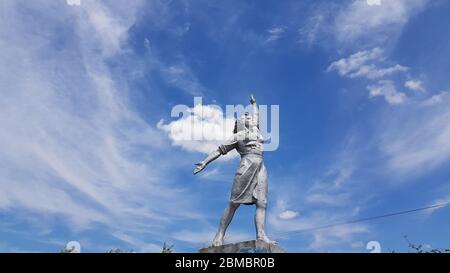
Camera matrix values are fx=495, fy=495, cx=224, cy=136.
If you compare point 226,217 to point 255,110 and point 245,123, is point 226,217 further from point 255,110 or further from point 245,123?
point 255,110

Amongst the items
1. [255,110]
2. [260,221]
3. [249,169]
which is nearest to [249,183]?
[249,169]

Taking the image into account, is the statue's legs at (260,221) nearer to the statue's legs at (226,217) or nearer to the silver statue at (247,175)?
the silver statue at (247,175)

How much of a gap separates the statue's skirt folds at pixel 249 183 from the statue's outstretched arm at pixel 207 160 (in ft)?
3.04

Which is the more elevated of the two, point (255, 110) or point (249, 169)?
point (255, 110)

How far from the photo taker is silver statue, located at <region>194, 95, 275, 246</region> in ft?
42.1

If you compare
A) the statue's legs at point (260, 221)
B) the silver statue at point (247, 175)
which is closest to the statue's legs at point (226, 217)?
the silver statue at point (247, 175)

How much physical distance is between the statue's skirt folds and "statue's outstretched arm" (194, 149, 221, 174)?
926mm

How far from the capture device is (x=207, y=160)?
1381 centimetres

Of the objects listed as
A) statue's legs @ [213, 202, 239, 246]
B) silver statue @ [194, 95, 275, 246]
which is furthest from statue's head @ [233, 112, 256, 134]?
statue's legs @ [213, 202, 239, 246]

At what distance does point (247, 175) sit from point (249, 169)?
0.58ft
